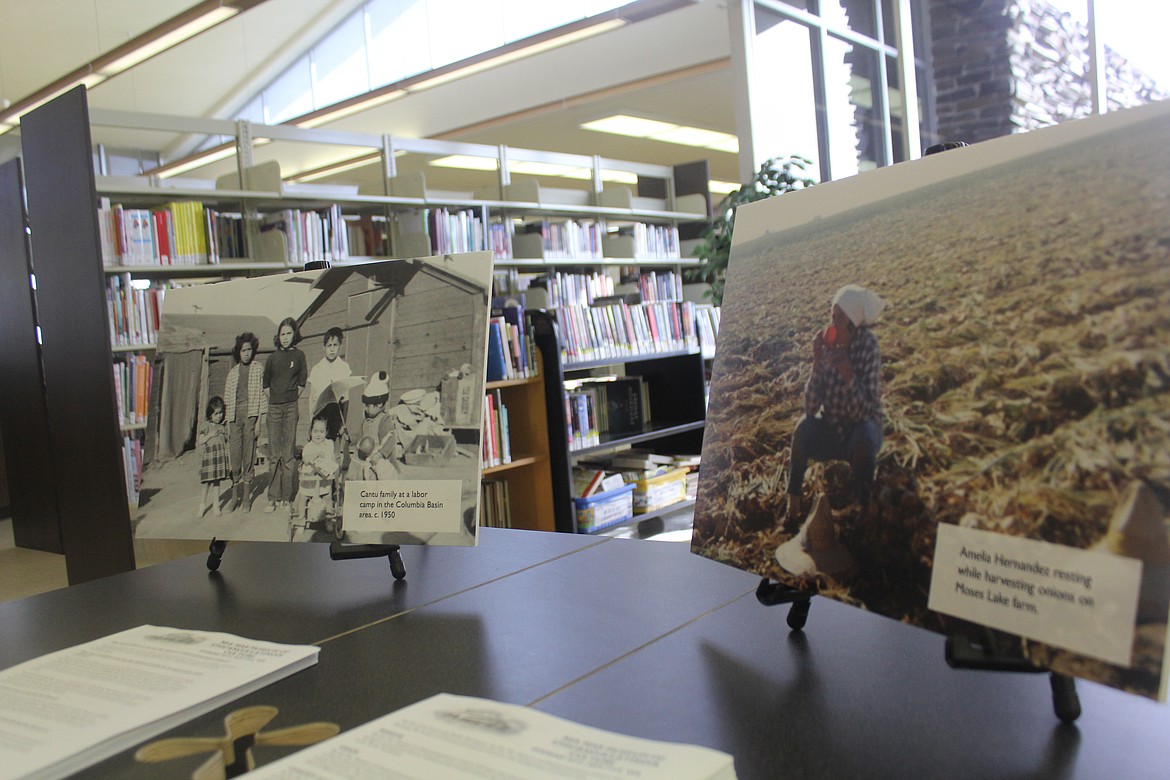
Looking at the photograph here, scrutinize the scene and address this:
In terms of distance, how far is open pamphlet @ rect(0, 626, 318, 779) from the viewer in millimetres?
596

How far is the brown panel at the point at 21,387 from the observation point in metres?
4.29

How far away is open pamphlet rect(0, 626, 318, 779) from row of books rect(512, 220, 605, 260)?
468cm

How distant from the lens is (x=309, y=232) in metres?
4.38

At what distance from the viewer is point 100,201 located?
3904 mm

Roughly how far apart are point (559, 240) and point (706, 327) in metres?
1.19

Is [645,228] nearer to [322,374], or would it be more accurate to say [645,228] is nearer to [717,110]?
[717,110]

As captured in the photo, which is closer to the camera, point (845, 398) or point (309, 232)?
point (845, 398)

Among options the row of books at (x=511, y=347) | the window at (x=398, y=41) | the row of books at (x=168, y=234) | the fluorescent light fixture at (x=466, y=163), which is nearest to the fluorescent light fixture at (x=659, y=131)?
the fluorescent light fixture at (x=466, y=163)

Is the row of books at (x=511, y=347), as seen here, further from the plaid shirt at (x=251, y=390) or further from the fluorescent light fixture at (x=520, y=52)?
the fluorescent light fixture at (x=520, y=52)

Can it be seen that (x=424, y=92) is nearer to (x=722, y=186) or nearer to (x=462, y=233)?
(x=462, y=233)

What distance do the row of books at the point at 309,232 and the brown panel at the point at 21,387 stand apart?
48.3 inches

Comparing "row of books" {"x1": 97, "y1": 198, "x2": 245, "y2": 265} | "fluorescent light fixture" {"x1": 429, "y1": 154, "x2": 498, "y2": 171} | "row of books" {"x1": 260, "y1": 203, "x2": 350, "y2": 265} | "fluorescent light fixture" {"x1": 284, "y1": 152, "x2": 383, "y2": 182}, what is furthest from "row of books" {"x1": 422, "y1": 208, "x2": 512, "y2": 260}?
"fluorescent light fixture" {"x1": 284, "y1": 152, "x2": 383, "y2": 182}

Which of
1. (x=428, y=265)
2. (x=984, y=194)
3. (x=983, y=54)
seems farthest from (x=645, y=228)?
(x=984, y=194)

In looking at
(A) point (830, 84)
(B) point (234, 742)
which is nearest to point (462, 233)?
(A) point (830, 84)
